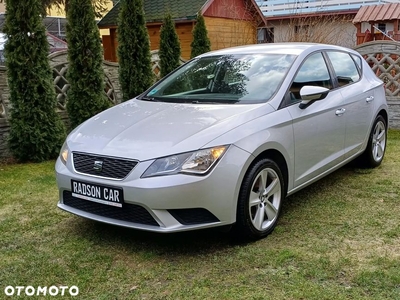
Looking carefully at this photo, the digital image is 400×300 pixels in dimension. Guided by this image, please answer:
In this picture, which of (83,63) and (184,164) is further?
(83,63)

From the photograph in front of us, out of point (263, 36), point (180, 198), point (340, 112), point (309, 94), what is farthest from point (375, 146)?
point (263, 36)

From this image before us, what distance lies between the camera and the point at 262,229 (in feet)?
10.9

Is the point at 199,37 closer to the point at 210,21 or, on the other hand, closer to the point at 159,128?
the point at 210,21

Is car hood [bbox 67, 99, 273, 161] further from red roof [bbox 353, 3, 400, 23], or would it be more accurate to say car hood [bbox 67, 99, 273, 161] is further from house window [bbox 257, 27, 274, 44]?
house window [bbox 257, 27, 274, 44]

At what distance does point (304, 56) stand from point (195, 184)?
1909mm

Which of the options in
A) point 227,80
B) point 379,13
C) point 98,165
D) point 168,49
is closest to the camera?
point 98,165

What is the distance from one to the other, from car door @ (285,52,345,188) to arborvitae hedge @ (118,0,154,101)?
396cm

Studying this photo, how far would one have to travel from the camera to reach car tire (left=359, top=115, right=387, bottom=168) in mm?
5055

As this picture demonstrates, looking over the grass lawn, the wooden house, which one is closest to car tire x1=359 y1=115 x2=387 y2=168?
the grass lawn

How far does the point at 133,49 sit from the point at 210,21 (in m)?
8.10

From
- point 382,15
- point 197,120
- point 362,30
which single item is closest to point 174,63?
point 197,120

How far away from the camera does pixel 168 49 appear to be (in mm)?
8672

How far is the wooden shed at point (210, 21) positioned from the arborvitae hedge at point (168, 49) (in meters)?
5.37

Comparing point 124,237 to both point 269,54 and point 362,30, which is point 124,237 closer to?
point 269,54
